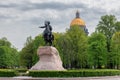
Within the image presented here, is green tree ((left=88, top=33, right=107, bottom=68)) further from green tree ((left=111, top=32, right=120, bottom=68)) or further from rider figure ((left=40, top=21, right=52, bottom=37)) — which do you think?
rider figure ((left=40, top=21, right=52, bottom=37))

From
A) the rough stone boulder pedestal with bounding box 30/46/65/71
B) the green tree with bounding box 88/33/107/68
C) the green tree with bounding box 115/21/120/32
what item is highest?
the green tree with bounding box 115/21/120/32

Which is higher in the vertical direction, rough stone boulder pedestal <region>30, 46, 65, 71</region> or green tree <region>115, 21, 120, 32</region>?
green tree <region>115, 21, 120, 32</region>

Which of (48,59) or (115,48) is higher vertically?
(115,48)

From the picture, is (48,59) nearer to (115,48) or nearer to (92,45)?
(92,45)

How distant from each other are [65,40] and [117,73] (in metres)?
24.0

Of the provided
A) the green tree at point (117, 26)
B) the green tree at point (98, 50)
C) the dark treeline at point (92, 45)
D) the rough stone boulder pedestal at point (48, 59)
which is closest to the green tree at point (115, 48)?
the dark treeline at point (92, 45)

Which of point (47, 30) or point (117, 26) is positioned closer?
point (47, 30)

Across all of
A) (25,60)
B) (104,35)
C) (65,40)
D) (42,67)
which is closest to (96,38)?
(104,35)

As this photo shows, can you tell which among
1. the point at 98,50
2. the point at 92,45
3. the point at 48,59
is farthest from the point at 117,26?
the point at 48,59

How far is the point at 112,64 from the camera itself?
61.5 meters

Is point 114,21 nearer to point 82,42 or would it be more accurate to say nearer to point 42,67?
point 82,42

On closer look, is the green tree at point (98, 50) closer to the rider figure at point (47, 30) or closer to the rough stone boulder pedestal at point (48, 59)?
the rider figure at point (47, 30)

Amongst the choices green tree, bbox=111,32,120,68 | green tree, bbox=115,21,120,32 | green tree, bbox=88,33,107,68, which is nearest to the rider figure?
green tree, bbox=88,33,107,68

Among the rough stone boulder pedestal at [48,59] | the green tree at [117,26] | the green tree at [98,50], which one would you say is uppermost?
the green tree at [117,26]
